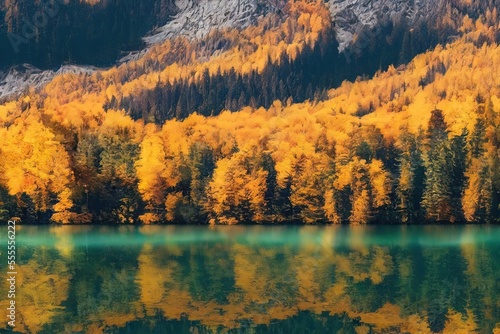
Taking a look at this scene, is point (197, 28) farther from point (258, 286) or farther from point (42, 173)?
point (258, 286)

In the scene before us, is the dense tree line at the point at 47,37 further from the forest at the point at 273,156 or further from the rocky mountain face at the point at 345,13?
the forest at the point at 273,156

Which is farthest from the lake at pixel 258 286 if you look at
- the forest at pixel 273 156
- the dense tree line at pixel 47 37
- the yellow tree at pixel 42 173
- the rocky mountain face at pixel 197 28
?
the dense tree line at pixel 47 37

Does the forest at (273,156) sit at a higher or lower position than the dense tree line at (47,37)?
lower

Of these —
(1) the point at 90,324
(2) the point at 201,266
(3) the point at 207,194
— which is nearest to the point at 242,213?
(3) the point at 207,194

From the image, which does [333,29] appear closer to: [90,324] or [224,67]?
[224,67]

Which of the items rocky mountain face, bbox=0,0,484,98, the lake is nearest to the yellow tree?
the lake

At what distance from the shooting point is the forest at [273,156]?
10038 cm

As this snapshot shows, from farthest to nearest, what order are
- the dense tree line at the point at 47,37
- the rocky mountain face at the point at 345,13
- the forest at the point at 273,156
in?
the dense tree line at the point at 47,37 → the rocky mountain face at the point at 345,13 → the forest at the point at 273,156

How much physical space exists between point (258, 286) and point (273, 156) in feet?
228

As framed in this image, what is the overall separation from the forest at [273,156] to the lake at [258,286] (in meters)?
30.0

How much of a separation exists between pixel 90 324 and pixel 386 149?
7949cm

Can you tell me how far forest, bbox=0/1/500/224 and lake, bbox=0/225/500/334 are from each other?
2996 cm

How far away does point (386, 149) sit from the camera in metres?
110

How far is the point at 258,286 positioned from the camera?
42656 millimetres
